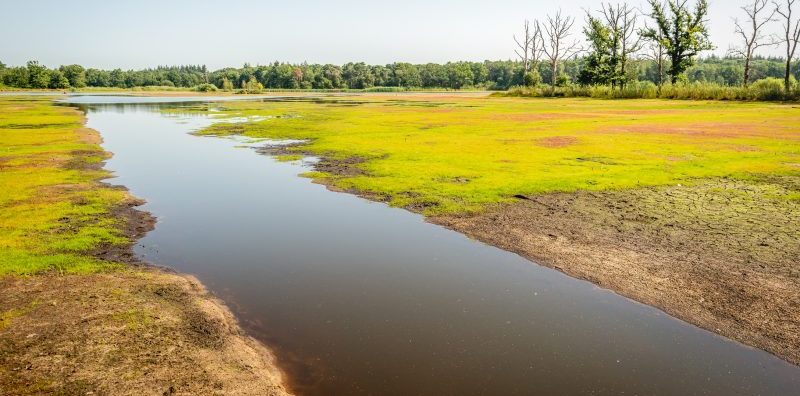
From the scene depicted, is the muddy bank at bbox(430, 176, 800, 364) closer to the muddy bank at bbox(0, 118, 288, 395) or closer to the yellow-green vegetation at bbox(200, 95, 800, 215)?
the yellow-green vegetation at bbox(200, 95, 800, 215)

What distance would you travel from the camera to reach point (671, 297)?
11.3 meters

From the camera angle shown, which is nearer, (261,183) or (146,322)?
(146,322)

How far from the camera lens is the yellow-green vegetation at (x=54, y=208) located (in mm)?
13105

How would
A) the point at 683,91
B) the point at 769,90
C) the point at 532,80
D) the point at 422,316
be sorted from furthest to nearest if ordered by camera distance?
the point at 532,80 → the point at 683,91 → the point at 769,90 → the point at 422,316

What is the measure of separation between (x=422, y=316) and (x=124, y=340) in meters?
5.52

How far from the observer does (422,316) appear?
412 inches

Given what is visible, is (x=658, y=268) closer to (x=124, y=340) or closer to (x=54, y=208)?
(x=124, y=340)

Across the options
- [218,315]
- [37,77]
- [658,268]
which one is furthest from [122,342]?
[37,77]

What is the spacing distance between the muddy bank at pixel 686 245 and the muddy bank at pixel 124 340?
27.3ft

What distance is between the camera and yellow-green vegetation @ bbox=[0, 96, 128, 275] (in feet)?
43.0

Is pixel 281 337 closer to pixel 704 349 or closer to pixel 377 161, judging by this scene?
pixel 704 349

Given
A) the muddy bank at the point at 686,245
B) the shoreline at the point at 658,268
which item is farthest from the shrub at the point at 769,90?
the shoreline at the point at 658,268

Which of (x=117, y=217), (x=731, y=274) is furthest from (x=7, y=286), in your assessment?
(x=731, y=274)

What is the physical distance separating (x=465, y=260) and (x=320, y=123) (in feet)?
135
